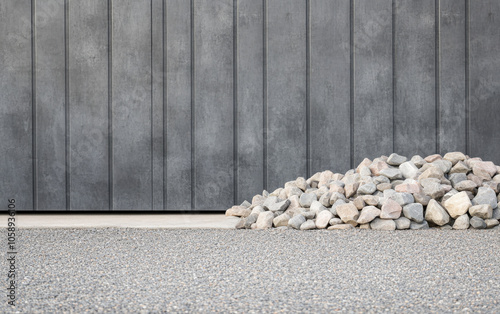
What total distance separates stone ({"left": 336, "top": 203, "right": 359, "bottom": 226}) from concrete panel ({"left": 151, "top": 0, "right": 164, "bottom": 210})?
1421 mm

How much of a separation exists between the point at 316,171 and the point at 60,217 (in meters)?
1.85

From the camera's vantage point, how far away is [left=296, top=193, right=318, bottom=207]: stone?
128 inches

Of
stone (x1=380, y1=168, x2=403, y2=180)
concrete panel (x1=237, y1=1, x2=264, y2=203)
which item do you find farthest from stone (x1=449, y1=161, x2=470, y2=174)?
concrete panel (x1=237, y1=1, x2=264, y2=203)

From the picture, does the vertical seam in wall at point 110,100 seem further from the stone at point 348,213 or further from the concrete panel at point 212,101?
the stone at point 348,213

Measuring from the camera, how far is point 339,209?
305 cm

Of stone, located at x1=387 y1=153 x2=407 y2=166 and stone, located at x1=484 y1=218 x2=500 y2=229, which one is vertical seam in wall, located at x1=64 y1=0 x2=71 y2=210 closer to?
stone, located at x1=387 y1=153 x2=407 y2=166

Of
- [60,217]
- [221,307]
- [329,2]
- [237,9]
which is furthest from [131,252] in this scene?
[329,2]

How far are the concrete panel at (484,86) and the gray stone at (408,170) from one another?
791 mm

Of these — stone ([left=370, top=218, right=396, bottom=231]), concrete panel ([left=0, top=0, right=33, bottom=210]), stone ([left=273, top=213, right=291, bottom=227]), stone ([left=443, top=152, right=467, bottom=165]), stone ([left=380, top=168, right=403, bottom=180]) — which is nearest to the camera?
stone ([left=370, top=218, right=396, bottom=231])

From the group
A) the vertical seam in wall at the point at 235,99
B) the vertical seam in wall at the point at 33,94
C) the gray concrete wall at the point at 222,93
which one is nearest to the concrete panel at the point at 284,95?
the gray concrete wall at the point at 222,93

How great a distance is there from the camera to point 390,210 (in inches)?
118

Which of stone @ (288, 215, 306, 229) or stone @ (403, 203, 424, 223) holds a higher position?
stone @ (403, 203, 424, 223)

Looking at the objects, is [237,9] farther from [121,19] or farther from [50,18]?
[50,18]

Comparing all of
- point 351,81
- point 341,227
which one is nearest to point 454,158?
point 351,81
